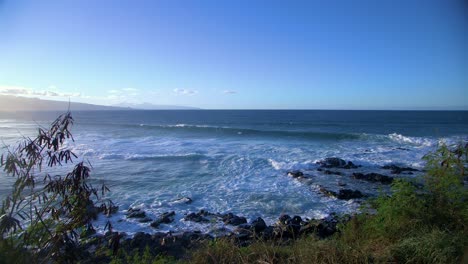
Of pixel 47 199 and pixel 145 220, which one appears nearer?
pixel 47 199

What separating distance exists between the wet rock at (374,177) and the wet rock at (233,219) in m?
8.66

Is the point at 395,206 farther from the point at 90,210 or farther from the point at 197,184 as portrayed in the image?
the point at 197,184

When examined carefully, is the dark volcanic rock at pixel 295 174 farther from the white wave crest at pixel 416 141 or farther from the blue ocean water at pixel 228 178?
the white wave crest at pixel 416 141

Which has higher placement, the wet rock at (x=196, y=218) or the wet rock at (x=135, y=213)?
the wet rock at (x=135, y=213)

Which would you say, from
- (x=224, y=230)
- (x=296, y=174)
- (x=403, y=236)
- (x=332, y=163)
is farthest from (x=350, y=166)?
(x=403, y=236)

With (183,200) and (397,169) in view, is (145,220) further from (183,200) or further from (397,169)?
(397,169)

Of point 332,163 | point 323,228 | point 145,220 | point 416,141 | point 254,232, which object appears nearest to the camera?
point 254,232

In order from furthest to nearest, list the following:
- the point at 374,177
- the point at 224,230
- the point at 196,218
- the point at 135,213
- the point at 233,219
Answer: the point at 374,177
the point at 135,213
the point at 196,218
the point at 233,219
the point at 224,230

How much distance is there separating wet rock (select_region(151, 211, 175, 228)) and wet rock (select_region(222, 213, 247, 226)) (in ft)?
6.38

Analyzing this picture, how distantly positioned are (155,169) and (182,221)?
8102 millimetres

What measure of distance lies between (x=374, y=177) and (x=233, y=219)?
9440 mm

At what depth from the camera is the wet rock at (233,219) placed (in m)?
9.62

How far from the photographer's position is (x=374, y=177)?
50.0ft

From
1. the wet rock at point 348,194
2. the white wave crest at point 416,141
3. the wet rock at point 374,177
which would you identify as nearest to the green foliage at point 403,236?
the wet rock at point 348,194
